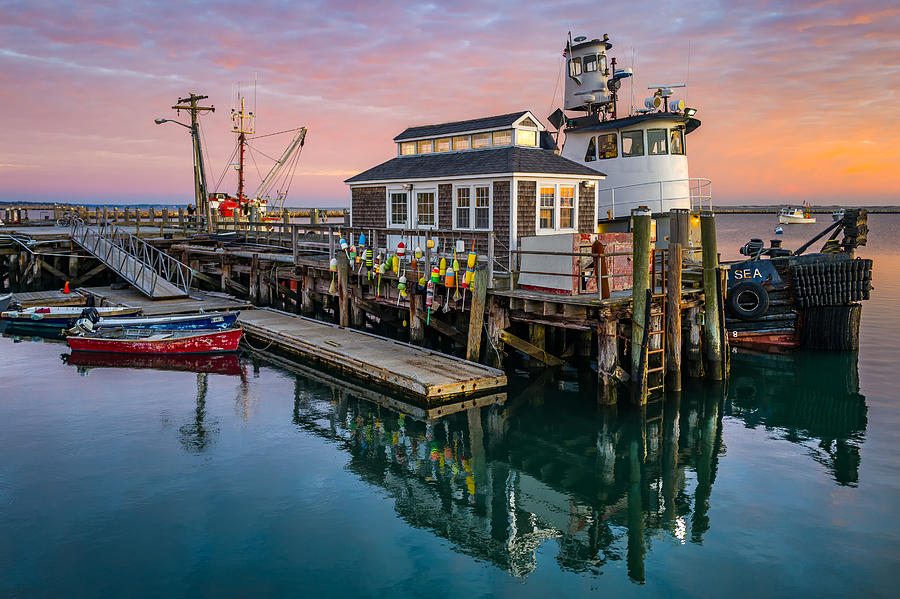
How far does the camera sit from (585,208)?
22.4m

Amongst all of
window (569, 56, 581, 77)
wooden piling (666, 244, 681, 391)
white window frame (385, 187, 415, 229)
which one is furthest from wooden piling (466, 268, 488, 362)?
window (569, 56, 581, 77)

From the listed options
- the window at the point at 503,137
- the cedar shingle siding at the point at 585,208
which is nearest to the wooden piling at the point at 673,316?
the cedar shingle siding at the point at 585,208

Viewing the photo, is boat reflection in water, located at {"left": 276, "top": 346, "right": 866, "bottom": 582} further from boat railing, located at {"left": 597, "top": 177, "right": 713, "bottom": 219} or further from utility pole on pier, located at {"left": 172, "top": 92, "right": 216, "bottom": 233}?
utility pole on pier, located at {"left": 172, "top": 92, "right": 216, "bottom": 233}

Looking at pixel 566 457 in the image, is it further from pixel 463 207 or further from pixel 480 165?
pixel 480 165

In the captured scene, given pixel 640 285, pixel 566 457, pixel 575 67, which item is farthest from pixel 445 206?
pixel 575 67

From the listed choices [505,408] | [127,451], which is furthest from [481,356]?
[127,451]

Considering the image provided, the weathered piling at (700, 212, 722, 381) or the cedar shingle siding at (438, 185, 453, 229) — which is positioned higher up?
the cedar shingle siding at (438, 185, 453, 229)

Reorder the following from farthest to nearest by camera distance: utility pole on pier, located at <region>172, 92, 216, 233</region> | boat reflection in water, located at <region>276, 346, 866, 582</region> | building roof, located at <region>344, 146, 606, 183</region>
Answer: utility pole on pier, located at <region>172, 92, 216, 233</region>, building roof, located at <region>344, 146, 606, 183</region>, boat reflection in water, located at <region>276, 346, 866, 582</region>

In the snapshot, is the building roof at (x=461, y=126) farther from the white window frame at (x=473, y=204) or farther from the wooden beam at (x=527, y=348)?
the wooden beam at (x=527, y=348)

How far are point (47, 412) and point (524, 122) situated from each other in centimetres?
1626

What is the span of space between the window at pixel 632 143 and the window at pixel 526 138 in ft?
21.3

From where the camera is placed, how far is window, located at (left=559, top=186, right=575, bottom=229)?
70.7 feet

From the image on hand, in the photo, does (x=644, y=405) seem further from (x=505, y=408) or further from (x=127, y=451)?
(x=127, y=451)

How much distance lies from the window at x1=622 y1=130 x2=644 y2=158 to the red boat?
55.2 feet
